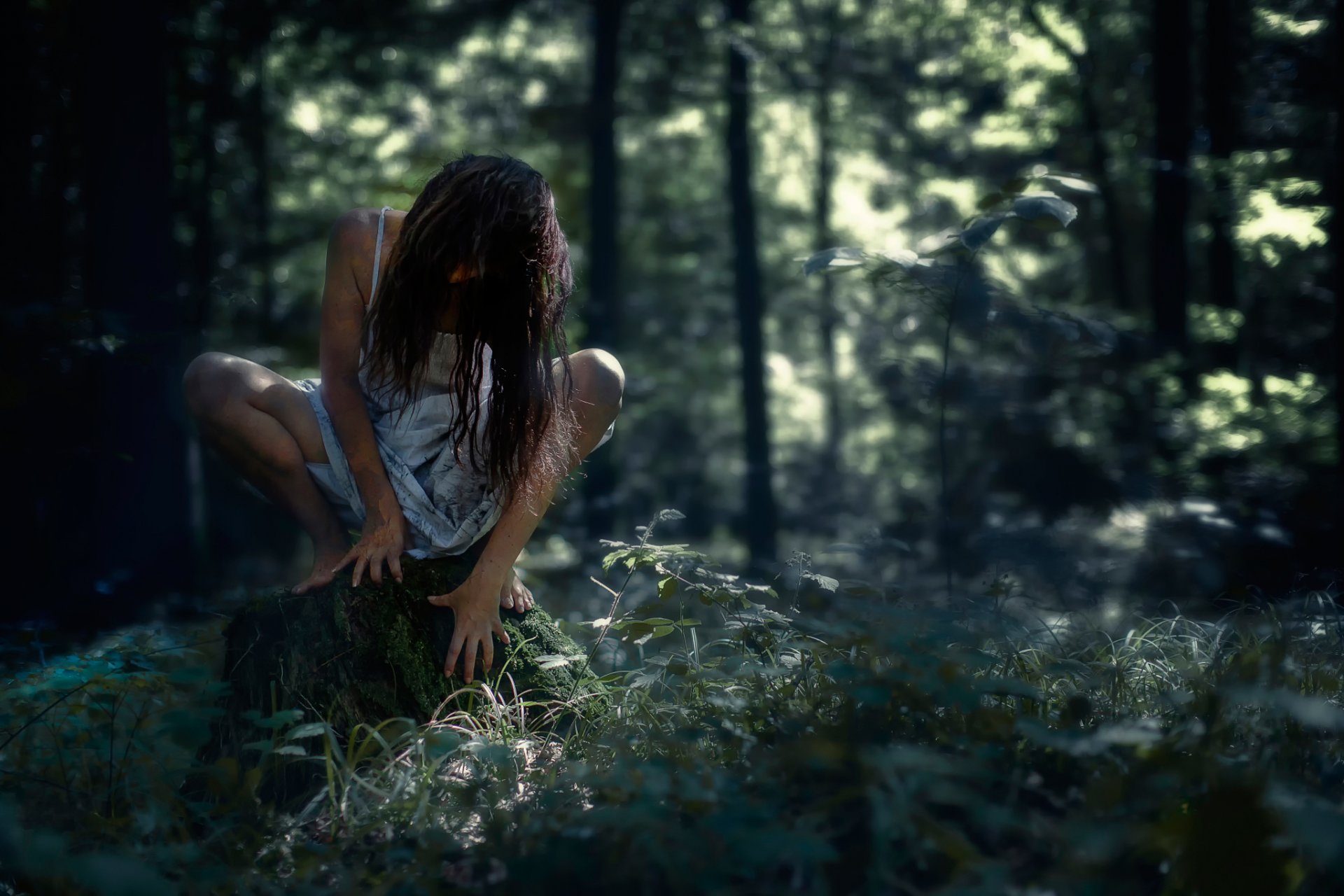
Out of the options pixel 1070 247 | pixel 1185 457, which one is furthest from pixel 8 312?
pixel 1070 247

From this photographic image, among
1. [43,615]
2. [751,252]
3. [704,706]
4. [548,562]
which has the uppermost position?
[751,252]

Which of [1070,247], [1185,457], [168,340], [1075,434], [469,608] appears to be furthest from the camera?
[1070,247]

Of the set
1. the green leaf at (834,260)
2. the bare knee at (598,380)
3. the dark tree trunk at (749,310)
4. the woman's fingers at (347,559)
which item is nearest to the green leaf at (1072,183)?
the green leaf at (834,260)

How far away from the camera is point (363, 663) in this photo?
249 centimetres

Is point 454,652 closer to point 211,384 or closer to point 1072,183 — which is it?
point 211,384

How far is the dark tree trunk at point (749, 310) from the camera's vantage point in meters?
9.76

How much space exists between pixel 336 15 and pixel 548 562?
192 inches

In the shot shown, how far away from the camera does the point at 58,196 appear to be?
5.32 m

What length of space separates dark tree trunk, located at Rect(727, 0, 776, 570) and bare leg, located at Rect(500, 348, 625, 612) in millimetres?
6839

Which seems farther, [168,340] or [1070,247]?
[1070,247]

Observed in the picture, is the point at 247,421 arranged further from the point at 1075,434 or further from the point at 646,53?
the point at 646,53

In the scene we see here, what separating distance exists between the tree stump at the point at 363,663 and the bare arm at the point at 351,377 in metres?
0.11

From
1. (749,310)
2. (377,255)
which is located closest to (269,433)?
(377,255)

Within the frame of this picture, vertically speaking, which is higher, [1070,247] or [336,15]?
[336,15]
